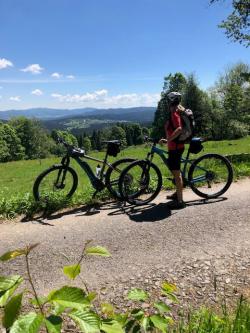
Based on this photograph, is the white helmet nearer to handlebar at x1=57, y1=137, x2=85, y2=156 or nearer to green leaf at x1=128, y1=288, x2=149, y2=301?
handlebar at x1=57, y1=137, x2=85, y2=156

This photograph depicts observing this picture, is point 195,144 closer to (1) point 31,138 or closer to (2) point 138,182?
(2) point 138,182

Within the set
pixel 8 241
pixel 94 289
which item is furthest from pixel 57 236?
pixel 94 289

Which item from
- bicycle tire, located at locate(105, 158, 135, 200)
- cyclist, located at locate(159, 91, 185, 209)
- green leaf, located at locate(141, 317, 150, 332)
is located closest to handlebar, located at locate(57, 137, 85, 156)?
bicycle tire, located at locate(105, 158, 135, 200)

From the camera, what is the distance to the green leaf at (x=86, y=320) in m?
1.39

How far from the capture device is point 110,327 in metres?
1.65

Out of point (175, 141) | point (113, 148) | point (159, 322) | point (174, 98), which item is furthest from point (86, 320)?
point (113, 148)

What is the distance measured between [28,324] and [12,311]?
0.08 metres

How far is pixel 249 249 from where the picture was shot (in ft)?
21.7

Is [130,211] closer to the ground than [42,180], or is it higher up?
closer to the ground

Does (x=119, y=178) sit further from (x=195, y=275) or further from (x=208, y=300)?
(x=208, y=300)

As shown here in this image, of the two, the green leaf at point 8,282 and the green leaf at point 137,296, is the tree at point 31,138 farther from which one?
the green leaf at point 8,282

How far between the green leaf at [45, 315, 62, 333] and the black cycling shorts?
7756 millimetres

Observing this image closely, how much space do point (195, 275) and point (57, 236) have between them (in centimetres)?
285

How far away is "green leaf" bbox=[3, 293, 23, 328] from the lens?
1.38 m
